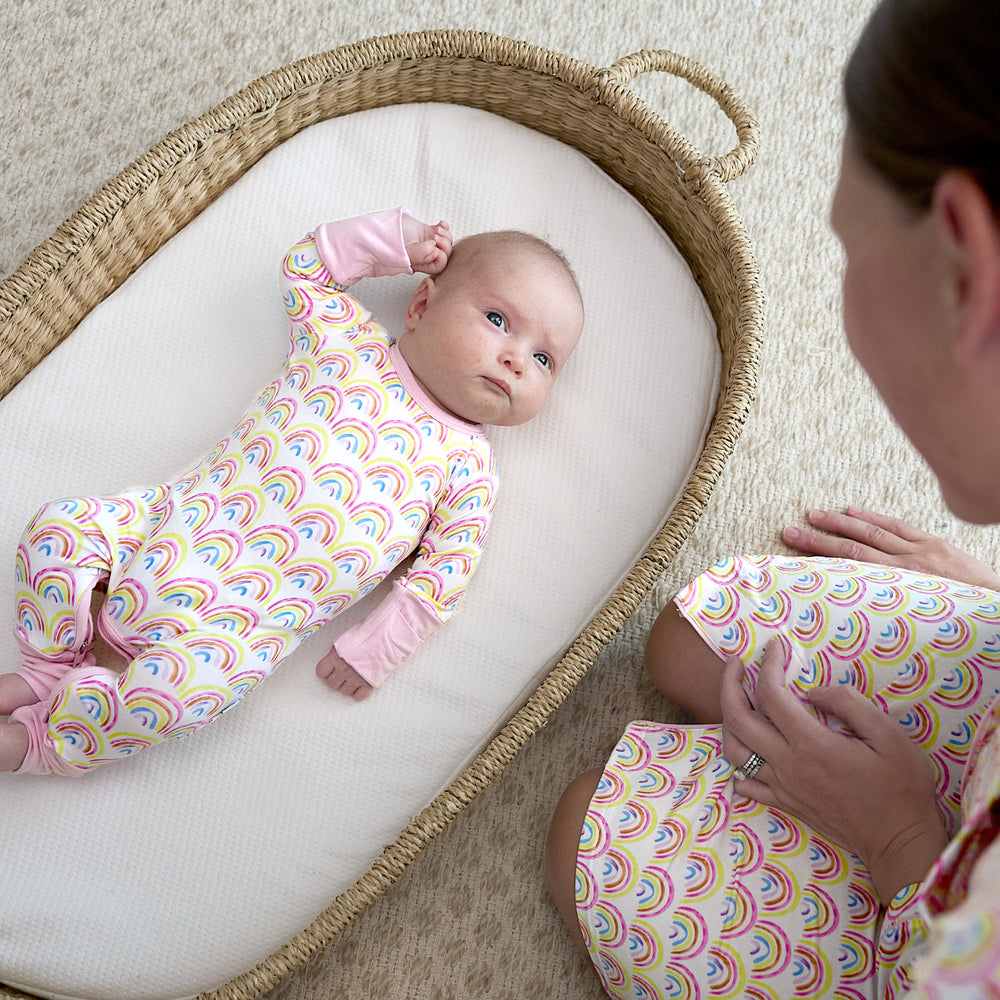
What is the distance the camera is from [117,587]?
108 cm

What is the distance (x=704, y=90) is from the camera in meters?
1.31

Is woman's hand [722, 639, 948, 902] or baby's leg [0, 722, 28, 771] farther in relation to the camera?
baby's leg [0, 722, 28, 771]

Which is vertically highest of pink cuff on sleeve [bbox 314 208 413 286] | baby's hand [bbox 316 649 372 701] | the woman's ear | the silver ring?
the woman's ear

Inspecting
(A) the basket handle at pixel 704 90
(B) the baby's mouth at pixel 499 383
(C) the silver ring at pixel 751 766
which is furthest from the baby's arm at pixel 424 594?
(A) the basket handle at pixel 704 90

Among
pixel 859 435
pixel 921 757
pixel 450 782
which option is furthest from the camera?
pixel 859 435

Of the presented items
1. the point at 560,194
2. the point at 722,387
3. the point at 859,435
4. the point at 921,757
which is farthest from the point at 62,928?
the point at 859,435

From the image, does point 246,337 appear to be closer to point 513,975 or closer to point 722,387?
point 722,387

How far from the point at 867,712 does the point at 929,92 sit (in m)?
0.61

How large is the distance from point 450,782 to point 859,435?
2.75 ft

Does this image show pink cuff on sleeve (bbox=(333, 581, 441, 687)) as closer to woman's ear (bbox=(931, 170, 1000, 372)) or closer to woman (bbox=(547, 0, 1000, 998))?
woman (bbox=(547, 0, 1000, 998))

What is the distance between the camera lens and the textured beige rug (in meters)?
1.27

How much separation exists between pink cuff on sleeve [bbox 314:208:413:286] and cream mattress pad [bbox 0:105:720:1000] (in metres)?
0.10

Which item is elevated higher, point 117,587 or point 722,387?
point 722,387

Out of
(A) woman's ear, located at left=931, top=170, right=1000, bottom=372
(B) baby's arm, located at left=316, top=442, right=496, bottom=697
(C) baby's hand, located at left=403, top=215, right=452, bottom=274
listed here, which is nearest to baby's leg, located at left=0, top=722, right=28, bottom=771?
(B) baby's arm, located at left=316, top=442, right=496, bottom=697
